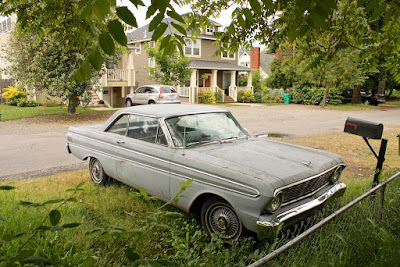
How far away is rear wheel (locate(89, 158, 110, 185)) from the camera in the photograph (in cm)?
577

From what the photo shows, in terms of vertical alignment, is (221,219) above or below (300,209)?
below

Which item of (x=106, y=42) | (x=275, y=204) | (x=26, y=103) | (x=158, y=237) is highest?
(x=106, y=42)

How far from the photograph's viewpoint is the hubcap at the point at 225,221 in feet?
12.4

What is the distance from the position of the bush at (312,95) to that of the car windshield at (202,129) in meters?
26.6

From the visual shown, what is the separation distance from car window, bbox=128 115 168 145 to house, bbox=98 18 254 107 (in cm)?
2066

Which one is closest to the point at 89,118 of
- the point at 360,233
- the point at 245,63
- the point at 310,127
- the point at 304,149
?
the point at 310,127

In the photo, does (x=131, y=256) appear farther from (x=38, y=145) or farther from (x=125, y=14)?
(x=38, y=145)

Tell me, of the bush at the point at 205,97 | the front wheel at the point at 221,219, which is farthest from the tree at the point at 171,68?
the front wheel at the point at 221,219

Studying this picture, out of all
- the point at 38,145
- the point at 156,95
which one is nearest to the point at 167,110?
the point at 38,145

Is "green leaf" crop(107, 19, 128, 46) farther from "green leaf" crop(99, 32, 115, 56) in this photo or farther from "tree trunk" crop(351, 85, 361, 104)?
"tree trunk" crop(351, 85, 361, 104)

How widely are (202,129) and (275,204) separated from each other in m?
1.81

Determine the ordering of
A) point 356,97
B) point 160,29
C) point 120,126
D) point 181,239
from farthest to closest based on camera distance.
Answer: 1. point 356,97
2. point 120,126
3. point 181,239
4. point 160,29

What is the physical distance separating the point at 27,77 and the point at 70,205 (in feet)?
45.4

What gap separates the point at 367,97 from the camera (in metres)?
31.0
